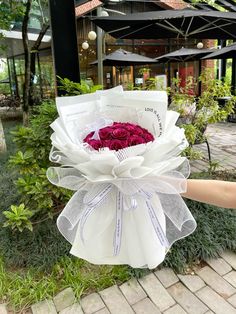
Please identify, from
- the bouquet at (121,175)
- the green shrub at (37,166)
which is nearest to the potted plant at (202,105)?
the green shrub at (37,166)

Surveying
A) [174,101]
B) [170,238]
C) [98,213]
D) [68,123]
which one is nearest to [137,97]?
[68,123]

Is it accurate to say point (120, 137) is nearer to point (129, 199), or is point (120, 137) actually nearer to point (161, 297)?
point (129, 199)

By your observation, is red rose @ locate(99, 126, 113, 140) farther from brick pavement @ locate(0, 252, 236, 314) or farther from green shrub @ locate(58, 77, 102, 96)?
brick pavement @ locate(0, 252, 236, 314)

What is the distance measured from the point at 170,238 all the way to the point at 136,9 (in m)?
11.8

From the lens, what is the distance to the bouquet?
2.57 feet

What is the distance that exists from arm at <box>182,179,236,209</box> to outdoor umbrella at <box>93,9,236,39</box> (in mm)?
4109

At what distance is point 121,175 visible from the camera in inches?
30.3

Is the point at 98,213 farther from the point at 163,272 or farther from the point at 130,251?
the point at 163,272

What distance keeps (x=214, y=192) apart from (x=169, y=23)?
4.84 metres

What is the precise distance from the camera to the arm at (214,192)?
0.94 meters

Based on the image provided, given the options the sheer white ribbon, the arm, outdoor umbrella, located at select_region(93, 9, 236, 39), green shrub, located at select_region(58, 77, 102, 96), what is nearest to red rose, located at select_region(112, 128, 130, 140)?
the sheer white ribbon

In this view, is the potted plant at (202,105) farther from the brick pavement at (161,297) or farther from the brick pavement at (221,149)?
the brick pavement at (161,297)

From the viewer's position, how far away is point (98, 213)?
866 millimetres

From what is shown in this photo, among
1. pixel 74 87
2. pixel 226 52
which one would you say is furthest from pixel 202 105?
pixel 226 52
